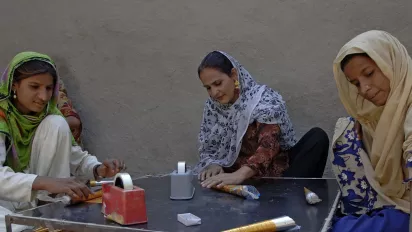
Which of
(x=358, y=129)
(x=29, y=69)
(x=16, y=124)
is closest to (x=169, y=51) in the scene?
(x=29, y=69)

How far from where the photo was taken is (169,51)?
3943 millimetres

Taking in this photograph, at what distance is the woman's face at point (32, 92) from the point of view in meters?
2.79

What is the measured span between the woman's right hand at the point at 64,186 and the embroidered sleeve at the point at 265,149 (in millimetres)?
910

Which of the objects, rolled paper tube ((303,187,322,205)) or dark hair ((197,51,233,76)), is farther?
dark hair ((197,51,233,76))

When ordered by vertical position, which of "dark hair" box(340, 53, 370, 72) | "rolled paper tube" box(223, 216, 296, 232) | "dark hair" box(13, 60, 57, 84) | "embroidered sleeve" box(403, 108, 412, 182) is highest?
"dark hair" box(340, 53, 370, 72)

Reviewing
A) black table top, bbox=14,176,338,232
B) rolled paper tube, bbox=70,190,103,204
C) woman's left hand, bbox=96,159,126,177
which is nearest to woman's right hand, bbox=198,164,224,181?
black table top, bbox=14,176,338,232

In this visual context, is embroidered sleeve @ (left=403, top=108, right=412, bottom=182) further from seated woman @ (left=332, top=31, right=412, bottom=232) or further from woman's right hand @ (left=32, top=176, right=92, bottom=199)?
woman's right hand @ (left=32, top=176, right=92, bottom=199)

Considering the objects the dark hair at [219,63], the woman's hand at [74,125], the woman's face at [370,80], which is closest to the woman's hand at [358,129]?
the woman's face at [370,80]

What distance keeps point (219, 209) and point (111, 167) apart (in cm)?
89

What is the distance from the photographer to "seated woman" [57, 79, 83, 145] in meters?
4.02

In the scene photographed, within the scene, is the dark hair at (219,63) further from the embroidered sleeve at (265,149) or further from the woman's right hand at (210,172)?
the woman's right hand at (210,172)

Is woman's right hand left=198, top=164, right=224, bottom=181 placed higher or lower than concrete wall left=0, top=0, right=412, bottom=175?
lower

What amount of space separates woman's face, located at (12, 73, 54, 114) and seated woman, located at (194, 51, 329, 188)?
2.93 ft

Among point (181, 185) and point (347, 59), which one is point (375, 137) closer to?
point (347, 59)
